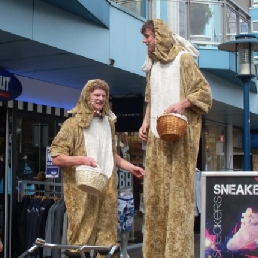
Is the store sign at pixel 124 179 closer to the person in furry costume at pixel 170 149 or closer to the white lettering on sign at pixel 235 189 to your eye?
the person in furry costume at pixel 170 149

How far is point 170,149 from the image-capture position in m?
3.35

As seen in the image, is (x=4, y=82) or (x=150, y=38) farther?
(x=4, y=82)

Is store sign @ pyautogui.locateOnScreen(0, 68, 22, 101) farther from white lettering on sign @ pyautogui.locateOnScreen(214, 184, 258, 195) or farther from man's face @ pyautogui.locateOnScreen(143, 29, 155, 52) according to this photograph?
white lettering on sign @ pyautogui.locateOnScreen(214, 184, 258, 195)

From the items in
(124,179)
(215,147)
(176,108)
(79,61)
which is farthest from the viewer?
(215,147)

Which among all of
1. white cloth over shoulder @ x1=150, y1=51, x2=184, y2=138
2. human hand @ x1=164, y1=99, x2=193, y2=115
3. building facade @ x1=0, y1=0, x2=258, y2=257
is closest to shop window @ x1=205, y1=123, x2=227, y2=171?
building facade @ x1=0, y1=0, x2=258, y2=257

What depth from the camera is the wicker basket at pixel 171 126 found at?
→ 3102 millimetres

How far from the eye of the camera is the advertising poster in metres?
3.26

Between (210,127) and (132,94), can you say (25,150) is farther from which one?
(210,127)

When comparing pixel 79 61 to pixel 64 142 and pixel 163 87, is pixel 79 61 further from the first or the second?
pixel 163 87

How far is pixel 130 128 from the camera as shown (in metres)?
9.55

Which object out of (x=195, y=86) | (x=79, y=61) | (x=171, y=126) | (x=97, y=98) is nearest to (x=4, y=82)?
(x=79, y=61)

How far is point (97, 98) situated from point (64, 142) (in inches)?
14.1

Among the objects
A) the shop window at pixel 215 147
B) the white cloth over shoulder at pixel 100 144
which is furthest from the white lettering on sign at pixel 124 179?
the white cloth over shoulder at pixel 100 144

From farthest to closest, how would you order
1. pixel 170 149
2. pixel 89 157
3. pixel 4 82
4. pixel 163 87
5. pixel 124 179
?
pixel 124 179 < pixel 4 82 < pixel 89 157 < pixel 163 87 < pixel 170 149
